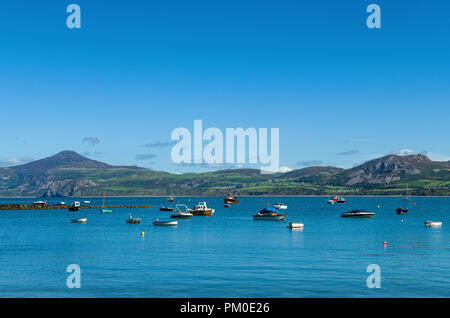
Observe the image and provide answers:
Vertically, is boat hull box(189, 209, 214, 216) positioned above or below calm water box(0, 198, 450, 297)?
below

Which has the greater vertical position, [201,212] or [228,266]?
[228,266]

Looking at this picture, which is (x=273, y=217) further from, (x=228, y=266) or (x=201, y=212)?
(x=228, y=266)

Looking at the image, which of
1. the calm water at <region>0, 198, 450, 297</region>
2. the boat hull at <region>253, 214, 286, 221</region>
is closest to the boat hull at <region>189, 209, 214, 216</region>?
the boat hull at <region>253, 214, 286, 221</region>

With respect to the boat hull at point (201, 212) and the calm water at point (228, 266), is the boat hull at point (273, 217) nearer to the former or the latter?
the boat hull at point (201, 212)

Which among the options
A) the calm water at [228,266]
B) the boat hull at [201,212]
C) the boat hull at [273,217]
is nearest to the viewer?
the calm water at [228,266]

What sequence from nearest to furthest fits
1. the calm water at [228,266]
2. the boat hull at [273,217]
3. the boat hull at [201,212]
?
1. the calm water at [228,266]
2. the boat hull at [273,217]
3. the boat hull at [201,212]

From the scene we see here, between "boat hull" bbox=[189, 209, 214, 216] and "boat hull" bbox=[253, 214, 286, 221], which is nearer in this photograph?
"boat hull" bbox=[253, 214, 286, 221]

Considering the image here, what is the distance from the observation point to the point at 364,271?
5397 centimetres

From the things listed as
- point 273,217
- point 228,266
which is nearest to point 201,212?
point 273,217

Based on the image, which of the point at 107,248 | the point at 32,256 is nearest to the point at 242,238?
the point at 107,248

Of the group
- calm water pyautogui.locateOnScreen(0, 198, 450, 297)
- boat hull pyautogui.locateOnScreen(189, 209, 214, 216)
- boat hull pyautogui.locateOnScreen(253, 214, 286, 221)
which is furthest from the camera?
boat hull pyautogui.locateOnScreen(189, 209, 214, 216)

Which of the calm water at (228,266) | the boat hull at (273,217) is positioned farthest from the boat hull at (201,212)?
the calm water at (228,266)

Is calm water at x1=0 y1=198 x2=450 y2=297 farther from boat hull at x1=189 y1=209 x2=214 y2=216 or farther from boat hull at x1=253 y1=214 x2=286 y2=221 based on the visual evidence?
boat hull at x1=189 y1=209 x2=214 y2=216

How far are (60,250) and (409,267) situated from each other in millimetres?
56360
